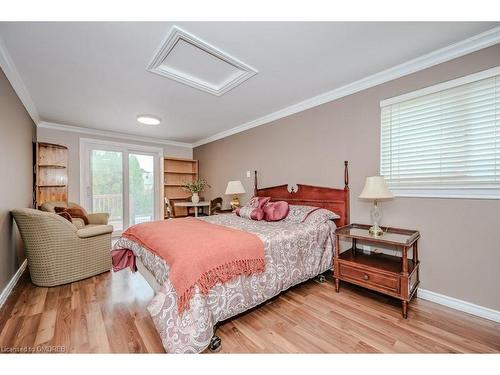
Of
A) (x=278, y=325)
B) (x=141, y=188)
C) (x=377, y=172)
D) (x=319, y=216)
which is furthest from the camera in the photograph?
(x=141, y=188)

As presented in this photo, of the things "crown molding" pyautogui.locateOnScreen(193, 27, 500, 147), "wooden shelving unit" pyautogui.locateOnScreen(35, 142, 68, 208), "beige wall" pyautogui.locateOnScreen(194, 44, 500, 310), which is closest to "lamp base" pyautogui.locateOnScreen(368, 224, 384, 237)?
"beige wall" pyautogui.locateOnScreen(194, 44, 500, 310)

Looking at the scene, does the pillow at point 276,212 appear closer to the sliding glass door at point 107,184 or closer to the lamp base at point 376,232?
the lamp base at point 376,232

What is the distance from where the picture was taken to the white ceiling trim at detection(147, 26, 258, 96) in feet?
5.61

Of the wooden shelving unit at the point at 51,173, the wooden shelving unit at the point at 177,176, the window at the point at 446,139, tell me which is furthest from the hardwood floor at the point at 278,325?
the wooden shelving unit at the point at 177,176

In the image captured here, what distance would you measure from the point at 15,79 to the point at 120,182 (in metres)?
2.76

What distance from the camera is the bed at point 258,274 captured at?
52.1 inches

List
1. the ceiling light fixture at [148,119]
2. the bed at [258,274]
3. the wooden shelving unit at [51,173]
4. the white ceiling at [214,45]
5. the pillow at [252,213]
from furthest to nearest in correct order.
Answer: the ceiling light fixture at [148,119]
the wooden shelving unit at [51,173]
the pillow at [252,213]
the white ceiling at [214,45]
the bed at [258,274]

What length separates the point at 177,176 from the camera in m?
5.50

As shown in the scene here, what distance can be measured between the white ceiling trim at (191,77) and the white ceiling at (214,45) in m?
0.05

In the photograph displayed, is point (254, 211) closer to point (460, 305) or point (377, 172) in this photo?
point (377, 172)

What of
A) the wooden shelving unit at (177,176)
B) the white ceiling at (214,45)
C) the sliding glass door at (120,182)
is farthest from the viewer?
the wooden shelving unit at (177,176)

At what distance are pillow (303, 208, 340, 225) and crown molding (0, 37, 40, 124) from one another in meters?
3.22

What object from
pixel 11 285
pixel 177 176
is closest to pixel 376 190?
pixel 11 285
